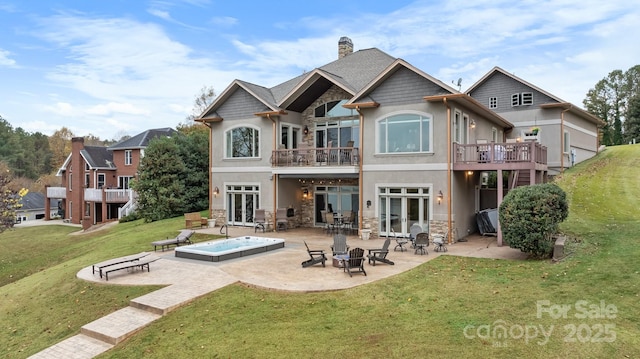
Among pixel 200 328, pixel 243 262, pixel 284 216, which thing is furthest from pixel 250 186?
pixel 200 328

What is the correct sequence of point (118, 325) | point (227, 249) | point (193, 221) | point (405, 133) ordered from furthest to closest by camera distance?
point (193, 221) → point (405, 133) → point (227, 249) → point (118, 325)

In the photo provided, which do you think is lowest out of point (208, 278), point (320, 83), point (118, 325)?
point (118, 325)

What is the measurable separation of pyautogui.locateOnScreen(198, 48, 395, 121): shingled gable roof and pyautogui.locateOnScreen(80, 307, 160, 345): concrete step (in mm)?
12868

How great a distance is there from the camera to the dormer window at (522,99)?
85.0 ft

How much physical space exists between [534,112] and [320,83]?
15.0 m

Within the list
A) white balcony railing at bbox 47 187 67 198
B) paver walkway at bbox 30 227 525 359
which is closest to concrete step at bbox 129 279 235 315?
paver walkway at bbox 30 227 525 359

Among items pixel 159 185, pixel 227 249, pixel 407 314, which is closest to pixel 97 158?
pixel 159 185

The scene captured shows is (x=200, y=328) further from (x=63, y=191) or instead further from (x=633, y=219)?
(x=63, y=191)

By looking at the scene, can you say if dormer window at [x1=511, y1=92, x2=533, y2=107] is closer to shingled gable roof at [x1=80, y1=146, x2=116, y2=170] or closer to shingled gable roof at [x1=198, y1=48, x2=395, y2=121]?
shingled gable roof at [x1=198, y1=48, x2=395, y2=121]

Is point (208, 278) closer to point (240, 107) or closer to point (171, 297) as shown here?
point (171, 297)

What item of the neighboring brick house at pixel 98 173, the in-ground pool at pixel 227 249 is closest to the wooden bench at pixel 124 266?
the in-ground pool at pixel 227 249

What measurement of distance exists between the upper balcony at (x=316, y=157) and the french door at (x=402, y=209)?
6.90 feet

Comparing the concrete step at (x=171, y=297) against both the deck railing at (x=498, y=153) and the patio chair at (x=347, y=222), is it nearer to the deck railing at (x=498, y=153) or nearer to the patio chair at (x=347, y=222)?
the patio chair at (x=347, y=222)

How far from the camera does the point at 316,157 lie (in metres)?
19.0
